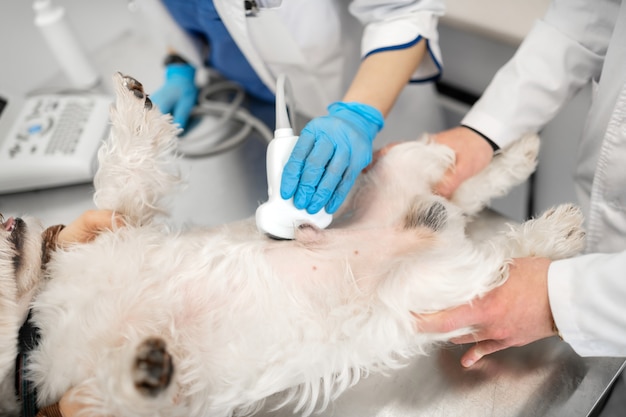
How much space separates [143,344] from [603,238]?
0.93m

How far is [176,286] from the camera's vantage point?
88 centimetres

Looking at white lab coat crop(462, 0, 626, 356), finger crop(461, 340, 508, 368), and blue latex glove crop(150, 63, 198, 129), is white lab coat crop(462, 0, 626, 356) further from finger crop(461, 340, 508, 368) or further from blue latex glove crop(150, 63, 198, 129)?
blue latex glove crop(150, 63, 198, 129)

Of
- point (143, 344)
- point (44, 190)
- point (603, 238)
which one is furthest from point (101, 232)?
point (603, 238)

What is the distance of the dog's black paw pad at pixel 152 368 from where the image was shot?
2.21 ft

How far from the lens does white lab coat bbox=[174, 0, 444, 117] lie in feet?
3.80

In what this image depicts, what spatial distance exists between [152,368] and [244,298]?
0.75 feet

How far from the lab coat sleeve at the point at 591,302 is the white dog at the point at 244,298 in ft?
0.35

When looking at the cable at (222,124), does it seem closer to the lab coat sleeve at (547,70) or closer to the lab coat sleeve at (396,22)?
the lab coat sleeve at (396,22)

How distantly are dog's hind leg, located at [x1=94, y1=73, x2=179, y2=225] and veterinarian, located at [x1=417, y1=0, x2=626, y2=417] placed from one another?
2.13 feet

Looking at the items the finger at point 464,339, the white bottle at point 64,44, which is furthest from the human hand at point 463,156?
the white bottle at point 64,44

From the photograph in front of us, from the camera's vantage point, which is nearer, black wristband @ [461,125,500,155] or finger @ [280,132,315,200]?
finger @ [280,132,315,200]

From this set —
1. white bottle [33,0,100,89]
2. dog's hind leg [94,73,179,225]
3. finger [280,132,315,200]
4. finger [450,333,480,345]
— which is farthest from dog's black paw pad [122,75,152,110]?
finger [450,333,480,345]

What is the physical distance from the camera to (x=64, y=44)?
153 centimetres

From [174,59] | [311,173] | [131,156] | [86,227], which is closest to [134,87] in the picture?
[131,156]
